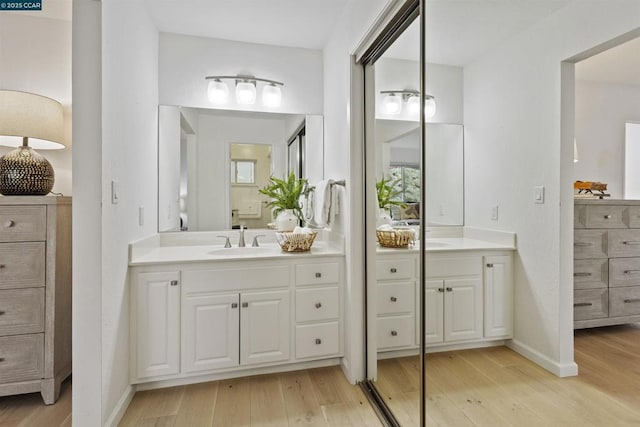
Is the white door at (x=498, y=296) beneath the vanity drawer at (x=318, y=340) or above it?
above

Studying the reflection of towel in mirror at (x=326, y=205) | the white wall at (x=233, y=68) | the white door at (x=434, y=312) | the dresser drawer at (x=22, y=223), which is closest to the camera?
the white door at (x=434, y=312)

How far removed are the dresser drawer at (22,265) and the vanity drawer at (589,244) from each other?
7.80ft

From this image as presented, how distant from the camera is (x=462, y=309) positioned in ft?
3.95

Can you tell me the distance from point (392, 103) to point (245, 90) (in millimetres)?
1389

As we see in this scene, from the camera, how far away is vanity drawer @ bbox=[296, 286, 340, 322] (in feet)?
7.23

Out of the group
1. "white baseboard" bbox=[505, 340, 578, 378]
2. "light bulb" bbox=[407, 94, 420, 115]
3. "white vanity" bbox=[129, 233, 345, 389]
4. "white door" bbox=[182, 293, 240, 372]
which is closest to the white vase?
"white vanity" bbox=[129, 233, 345, 389]

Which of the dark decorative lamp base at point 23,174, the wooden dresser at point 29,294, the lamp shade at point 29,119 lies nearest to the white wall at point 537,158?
the wooden dresser at point 29,294

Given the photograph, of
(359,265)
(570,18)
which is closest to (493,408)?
(570,18)

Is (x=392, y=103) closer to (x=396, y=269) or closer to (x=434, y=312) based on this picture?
(x=396, y=269)

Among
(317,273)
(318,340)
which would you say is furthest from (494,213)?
(318,340)

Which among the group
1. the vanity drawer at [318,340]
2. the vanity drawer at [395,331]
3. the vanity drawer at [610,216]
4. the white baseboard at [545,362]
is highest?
the vanity drawer at [610,216]

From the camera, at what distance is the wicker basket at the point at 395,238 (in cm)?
163

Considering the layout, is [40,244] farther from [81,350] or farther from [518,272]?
[518,272]

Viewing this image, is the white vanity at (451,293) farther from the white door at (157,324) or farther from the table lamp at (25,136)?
the table lamp at (25,136)
